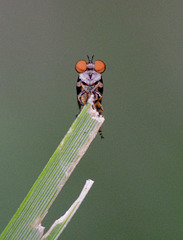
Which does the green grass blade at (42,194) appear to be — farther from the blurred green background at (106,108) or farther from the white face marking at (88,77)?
the blurred green background at (106,108)

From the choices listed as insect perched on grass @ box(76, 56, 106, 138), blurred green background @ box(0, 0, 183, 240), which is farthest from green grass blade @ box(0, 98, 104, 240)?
blurred green background @ box(0, 0, 183, 240)

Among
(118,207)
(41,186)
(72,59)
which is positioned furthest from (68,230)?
(41,186)

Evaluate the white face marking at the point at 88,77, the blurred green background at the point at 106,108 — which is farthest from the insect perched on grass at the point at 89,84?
the blurred green background at the point at 106,108

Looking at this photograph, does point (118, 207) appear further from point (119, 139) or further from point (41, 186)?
point (41, 186)

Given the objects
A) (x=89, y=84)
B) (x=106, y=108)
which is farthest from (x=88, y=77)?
(x=106, y=108)

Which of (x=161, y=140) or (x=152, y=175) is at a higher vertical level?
(x=161, y=140)

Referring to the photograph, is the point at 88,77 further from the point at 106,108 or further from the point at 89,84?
the point at 106,108
